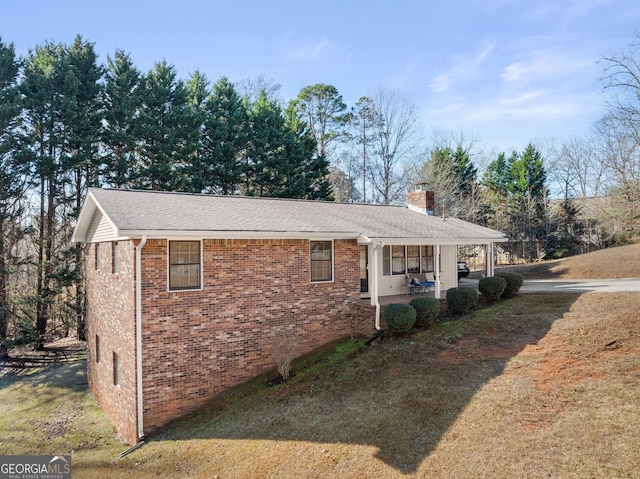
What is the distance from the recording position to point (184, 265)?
32.8ft

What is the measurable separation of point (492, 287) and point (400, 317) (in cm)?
514

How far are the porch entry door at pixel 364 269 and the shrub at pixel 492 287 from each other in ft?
15.0

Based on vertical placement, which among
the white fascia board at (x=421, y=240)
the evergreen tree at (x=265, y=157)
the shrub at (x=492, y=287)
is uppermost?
the evergreen tree at (x=265, y=157)

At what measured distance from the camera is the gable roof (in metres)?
9.68

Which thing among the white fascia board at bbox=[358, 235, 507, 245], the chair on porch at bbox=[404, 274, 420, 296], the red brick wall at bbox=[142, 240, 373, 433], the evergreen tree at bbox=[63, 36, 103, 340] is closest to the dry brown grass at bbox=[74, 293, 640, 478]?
the red brick wall at bbox=[142, 240, 373, 433]

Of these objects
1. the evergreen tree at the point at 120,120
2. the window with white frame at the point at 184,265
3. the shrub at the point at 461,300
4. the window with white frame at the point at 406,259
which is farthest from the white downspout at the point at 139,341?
the evergreen tree at the point at 120,120

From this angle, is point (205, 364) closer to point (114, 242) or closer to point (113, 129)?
point (114, 242)

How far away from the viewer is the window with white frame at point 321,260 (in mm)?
12266

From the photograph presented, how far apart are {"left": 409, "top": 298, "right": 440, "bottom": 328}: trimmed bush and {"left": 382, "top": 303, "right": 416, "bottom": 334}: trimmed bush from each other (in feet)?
1.51

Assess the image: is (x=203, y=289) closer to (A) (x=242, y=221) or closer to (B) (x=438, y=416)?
(A) (x=242, y=221)

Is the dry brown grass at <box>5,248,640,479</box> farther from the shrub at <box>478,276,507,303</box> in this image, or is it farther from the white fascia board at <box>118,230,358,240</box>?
the white fascia board at <box>118,230,358,240</box>

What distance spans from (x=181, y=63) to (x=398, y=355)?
2482cm

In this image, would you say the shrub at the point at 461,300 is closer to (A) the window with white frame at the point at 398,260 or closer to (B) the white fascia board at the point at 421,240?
(B) the white fascia board at the point at 421,240

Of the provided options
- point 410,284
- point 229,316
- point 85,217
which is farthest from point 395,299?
point 85,217
